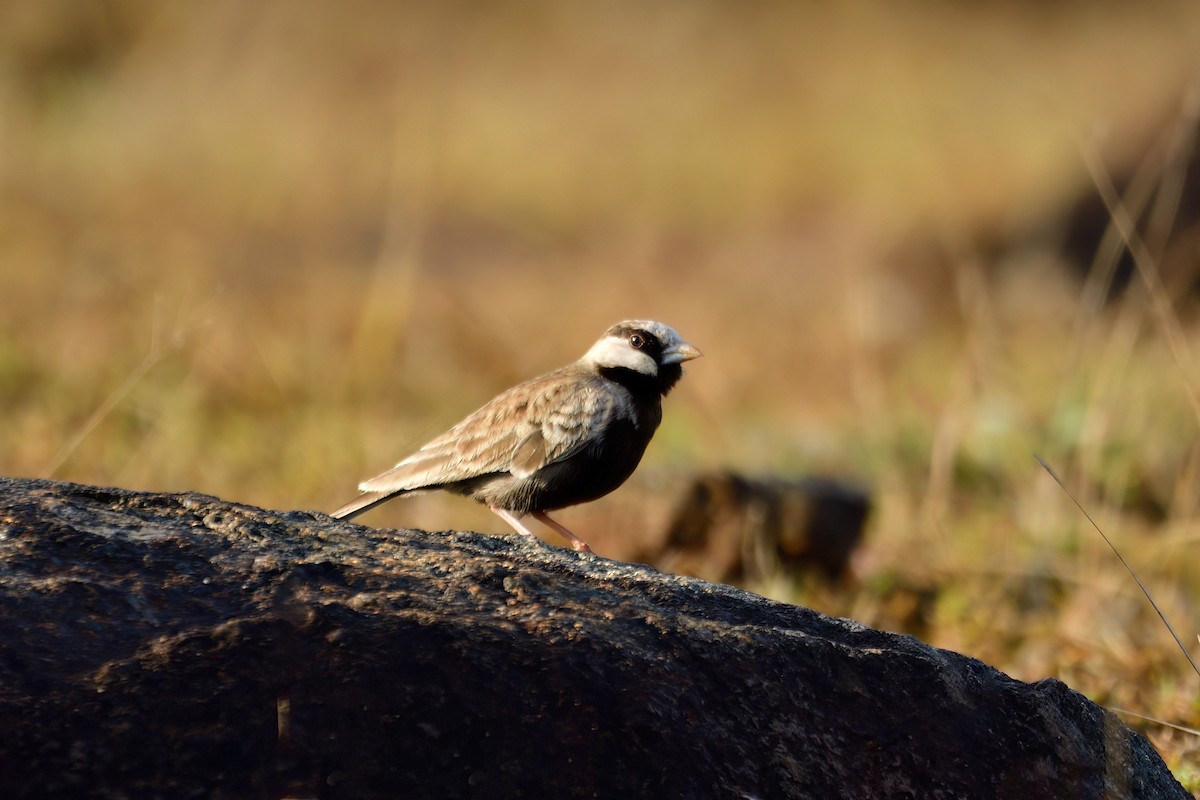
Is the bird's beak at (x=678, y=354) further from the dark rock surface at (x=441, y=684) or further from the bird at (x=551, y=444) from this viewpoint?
the dark rock surface at (x=441, y=684)

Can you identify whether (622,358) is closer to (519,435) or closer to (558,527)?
(519,435)

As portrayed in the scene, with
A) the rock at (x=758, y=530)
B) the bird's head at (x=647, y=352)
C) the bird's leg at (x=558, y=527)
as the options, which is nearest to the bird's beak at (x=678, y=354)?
the bird's head at (x=647, y=352)

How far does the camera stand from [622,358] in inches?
191

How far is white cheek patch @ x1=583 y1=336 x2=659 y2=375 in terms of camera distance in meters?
4.82

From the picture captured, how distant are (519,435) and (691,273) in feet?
37.6

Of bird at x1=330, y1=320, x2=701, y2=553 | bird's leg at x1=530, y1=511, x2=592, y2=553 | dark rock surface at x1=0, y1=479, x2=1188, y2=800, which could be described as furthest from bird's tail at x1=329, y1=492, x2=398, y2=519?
dark rock surface at x1=0, y1=479, x2=1188, y2=800

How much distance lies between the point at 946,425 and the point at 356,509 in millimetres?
2551

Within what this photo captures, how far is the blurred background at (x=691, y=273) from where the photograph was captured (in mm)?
6195

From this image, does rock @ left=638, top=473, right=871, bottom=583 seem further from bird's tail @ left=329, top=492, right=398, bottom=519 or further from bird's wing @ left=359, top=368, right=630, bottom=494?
bird's tail @ left=329, top=492, right=398, bottom=519

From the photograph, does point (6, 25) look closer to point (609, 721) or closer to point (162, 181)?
point (162, 181)

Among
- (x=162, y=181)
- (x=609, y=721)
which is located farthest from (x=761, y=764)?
(x=162, y=181)

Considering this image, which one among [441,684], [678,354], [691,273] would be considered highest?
[691,273]

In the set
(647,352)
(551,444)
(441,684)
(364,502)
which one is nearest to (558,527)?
(551,444)

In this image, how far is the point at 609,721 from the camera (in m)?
2.35
